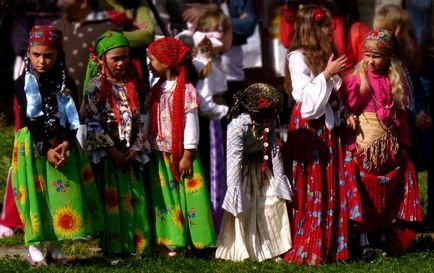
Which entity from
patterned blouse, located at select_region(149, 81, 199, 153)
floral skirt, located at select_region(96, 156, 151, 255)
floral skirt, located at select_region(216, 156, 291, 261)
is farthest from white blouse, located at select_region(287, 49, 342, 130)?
floral skirt, located at select_region(96, 156, 151, 255)

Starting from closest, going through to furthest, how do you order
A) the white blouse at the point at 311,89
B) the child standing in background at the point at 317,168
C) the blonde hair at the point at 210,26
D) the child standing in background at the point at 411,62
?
the white blouse at the point at 311,89
the child standing in background at the point at 317,168
the child standing in background at the point at 411,62
the blonde hair at the point at 210,26

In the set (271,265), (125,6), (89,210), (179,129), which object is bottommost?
(271,265)

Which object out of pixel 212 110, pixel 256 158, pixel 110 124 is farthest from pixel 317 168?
pixel 110 124

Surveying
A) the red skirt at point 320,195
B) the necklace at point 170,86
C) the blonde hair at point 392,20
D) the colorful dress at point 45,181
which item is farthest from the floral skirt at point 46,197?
the blonde hair at point 392,20

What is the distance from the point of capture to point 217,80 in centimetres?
845

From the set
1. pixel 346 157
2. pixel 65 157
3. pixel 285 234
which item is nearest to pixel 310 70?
pixel 346 157

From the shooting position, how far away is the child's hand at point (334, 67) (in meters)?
6.96

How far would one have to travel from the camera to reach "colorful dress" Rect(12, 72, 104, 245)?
6.89 metres

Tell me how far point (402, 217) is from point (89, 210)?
2161 mm

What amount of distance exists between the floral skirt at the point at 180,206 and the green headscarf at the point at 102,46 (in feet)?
2.28

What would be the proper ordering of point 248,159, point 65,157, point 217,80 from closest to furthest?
point 65,157 < point 248,159 < point 217,80

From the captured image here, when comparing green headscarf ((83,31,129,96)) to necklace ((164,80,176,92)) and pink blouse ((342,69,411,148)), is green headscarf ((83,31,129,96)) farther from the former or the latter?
pink blouse ((342,69,411,148))

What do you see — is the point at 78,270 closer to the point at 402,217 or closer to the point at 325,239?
the point at 325,239

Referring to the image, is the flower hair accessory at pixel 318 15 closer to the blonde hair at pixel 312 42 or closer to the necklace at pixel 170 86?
the blonde hair at pixel 312 42
